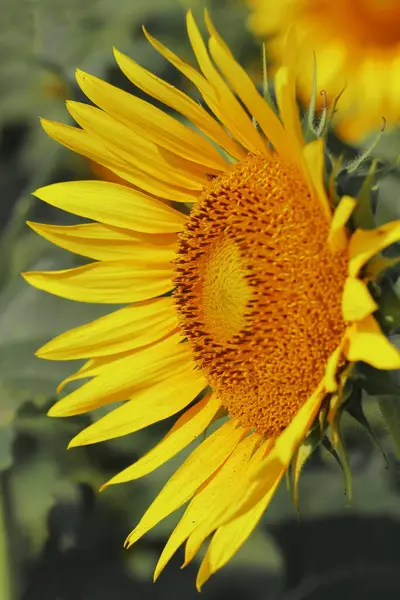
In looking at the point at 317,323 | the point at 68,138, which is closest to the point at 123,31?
the point at 68,138

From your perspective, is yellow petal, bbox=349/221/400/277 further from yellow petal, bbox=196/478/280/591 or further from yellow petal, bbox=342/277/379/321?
yellow petal, bbox=196/478/280/591

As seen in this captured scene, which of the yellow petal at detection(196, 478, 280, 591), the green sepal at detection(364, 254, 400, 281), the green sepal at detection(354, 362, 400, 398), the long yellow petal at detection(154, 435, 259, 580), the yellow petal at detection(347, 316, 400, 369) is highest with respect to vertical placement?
the green sepal at detection(364, 254, 400, 281)

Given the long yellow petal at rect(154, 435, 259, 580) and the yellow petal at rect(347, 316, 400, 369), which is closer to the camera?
the yellow petal at rect(347, 316, 400, 369)

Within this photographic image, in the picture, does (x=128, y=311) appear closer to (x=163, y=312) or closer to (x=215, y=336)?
(x=163, y=312)

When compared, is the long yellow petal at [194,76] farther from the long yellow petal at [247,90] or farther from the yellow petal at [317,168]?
the yellow petal at [317,168]

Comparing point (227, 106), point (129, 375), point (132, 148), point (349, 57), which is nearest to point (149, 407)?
point (129, 375)

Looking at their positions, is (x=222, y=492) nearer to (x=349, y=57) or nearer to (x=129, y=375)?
(x=129, y=375)

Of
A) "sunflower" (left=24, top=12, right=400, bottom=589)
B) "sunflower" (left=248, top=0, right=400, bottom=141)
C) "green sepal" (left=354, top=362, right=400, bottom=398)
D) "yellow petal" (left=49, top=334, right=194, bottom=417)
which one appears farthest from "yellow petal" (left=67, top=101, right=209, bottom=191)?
"sunflower" (left=248, top=0, right=400, bottom=141)

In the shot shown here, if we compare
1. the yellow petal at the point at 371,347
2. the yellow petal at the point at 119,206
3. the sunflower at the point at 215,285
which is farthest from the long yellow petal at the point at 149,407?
the yellow petal at the point at 371,347
